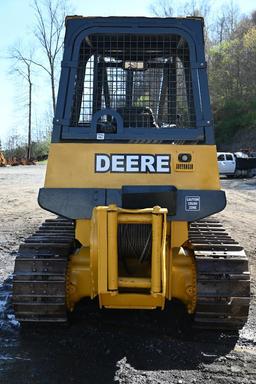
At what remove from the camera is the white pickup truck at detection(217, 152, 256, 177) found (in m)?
30.5

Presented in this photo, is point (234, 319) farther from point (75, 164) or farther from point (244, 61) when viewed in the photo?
point (244, 61)

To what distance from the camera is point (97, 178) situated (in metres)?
4.59

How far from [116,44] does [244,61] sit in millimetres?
48480

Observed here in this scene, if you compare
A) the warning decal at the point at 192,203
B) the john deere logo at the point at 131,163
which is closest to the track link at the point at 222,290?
the warning decal at the point at 192,203

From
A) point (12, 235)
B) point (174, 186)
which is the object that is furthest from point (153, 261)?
point (12, 235)

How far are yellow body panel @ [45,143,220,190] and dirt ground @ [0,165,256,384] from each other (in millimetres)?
1369

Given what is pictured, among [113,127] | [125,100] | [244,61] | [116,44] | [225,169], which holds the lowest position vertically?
[113,127]

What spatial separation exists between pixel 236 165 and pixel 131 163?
27262 millimetres

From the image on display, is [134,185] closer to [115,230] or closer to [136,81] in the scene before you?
[115,230]

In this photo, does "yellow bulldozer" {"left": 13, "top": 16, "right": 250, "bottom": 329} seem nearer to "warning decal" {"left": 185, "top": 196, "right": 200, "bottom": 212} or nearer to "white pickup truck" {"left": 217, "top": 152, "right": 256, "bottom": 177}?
"warning decal" {"left": 185, "top": 196, "right": 200, "bottom": 212}

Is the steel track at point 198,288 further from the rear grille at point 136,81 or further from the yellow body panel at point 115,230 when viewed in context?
the rear grille at point 136,81

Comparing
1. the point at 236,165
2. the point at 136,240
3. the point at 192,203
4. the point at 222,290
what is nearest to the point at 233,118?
the point at 236,165

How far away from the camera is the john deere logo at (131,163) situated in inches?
181

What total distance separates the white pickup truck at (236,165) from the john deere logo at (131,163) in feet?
85.9
